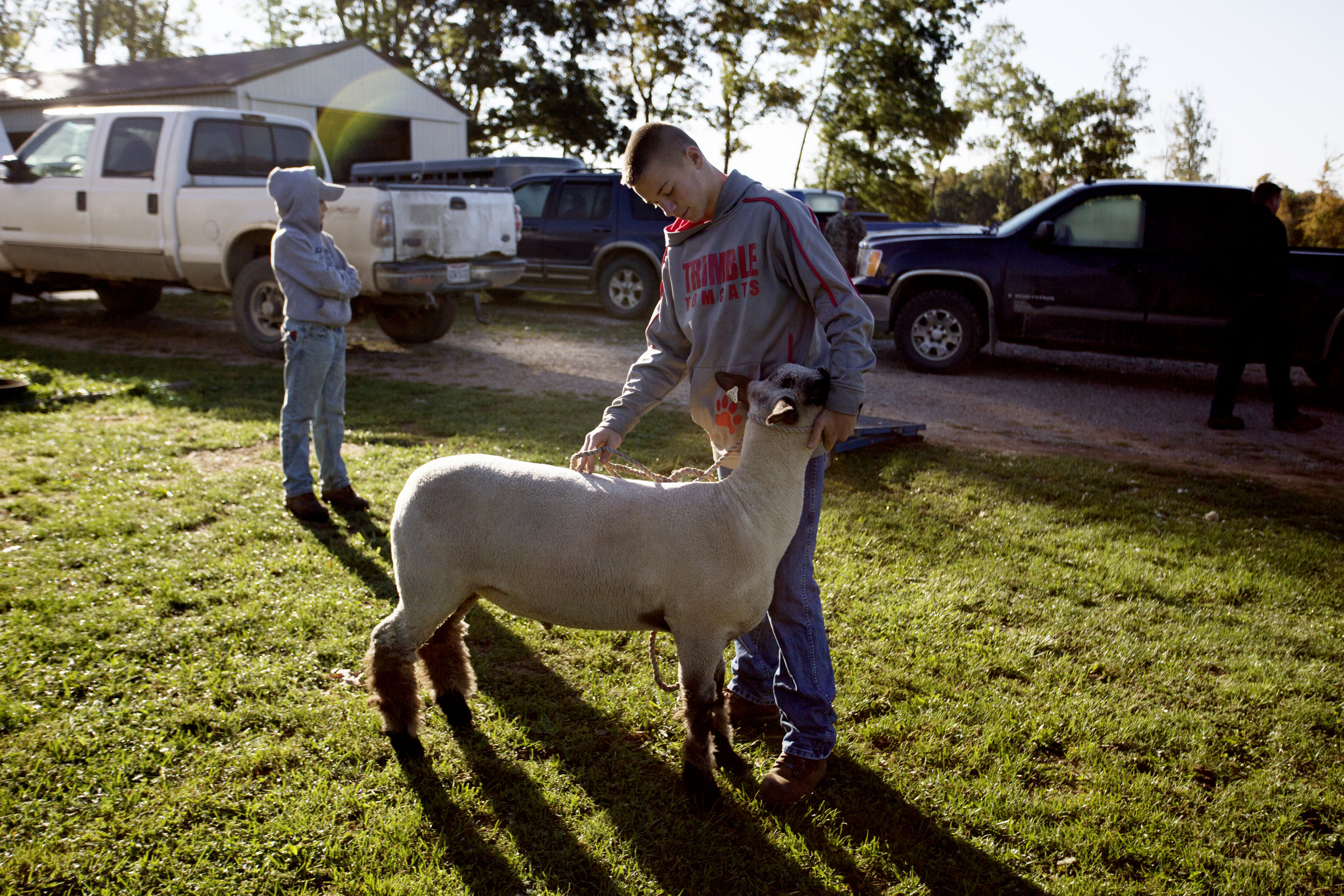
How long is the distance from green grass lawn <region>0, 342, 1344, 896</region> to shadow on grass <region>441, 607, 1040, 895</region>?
0.01m

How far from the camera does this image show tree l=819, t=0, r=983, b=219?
29.2 metres

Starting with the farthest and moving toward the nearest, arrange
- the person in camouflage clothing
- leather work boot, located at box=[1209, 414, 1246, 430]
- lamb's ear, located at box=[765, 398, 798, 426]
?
the person in camouflage clothing < leather work boot, located at box=[1209, 414, 1246, 430] < lamb's ear, located at box=[765, 398, 798, 426]

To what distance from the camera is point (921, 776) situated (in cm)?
318

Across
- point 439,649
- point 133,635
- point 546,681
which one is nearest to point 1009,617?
point 546,681

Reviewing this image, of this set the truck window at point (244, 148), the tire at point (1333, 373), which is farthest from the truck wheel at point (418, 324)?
the tire at point (1333, 373)

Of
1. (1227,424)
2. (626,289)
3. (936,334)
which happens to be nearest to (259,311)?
(626,289)

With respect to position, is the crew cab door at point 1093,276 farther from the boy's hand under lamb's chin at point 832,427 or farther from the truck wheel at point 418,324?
the boy's hand under lamb's chin at point 832,427

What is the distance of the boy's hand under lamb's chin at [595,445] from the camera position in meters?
3.06

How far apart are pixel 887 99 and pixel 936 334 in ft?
73.6

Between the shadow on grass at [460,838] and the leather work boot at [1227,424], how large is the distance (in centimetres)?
842

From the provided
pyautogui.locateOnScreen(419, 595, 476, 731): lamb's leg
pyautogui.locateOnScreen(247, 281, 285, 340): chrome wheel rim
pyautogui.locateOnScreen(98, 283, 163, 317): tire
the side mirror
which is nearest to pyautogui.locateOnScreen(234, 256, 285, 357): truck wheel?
pyautogui.locateOnScreen(247, 281, 285, 340): chrome wheel rim

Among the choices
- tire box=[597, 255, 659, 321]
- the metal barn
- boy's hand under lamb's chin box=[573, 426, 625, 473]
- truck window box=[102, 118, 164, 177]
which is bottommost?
boy's hand under lamb's chin box=[573, 426, 625, 473]

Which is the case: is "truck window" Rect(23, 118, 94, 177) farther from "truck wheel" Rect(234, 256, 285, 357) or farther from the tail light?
the tail light

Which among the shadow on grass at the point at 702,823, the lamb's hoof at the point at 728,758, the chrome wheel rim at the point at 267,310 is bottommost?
the shadow on grass at the point at 702,823
